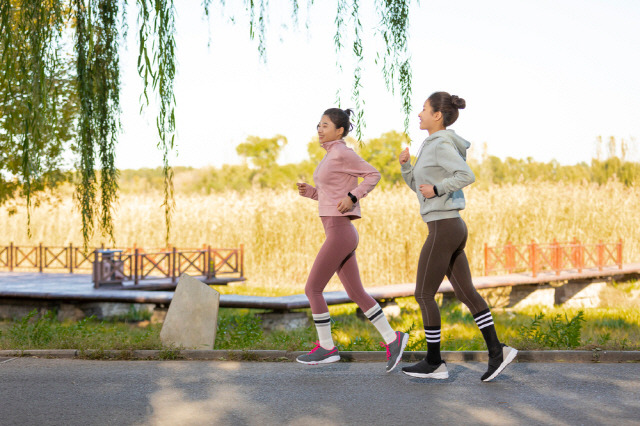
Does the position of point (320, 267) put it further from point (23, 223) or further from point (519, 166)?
point (519, 166)

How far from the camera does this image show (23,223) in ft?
77.2

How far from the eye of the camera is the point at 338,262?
509 cm

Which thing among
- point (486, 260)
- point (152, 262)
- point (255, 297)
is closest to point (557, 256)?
point (486, 260)

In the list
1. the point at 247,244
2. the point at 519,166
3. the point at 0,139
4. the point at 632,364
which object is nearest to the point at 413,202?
the point at 247,244

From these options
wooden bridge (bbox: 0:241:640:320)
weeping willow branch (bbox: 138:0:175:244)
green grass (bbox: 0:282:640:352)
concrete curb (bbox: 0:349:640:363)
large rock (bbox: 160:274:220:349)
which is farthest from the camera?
wooden bridge (bbox: 0:241:640:320)

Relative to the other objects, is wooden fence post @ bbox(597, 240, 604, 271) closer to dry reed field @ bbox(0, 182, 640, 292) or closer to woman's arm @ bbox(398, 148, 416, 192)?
dry reed field @ bbox(0, 182, 640, 292)

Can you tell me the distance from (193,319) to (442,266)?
2.72 metres

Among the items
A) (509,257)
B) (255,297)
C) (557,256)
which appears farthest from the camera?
(509,257)

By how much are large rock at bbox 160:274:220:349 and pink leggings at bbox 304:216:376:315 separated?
151 cm

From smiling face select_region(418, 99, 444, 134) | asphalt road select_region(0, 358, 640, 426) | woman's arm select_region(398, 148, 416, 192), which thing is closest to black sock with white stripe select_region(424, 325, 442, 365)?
asphalt road select_region(0, 358, 640, 426)

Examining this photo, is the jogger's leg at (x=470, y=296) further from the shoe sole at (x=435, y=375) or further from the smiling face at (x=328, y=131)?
the smiling face at (x=328, y=131)

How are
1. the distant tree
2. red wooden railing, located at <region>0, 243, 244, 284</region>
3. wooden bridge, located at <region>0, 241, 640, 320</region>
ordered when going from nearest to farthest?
1. wooden bridge, located at <region>0, 241, 640, 320</region>
2. red wooden railing, located at <region>0, 243, 244, 284</region>
3. the distant tree

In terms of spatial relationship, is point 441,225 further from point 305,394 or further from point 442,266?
point 305,394

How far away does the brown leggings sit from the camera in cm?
460
